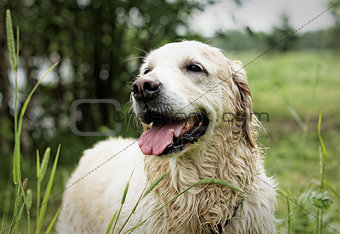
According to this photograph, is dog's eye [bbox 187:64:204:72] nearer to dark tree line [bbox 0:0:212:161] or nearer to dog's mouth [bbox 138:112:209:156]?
dog's mouth [bbox 138:112:209:156]

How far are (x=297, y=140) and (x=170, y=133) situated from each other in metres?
4.93

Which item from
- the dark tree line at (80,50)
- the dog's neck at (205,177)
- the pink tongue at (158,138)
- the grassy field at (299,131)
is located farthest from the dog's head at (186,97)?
the dark tree line at (80,50)

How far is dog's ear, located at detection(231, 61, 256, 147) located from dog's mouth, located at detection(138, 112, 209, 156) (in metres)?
0.34

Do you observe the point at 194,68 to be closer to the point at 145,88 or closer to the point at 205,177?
the point at 145,88

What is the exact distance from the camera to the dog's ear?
2373mm

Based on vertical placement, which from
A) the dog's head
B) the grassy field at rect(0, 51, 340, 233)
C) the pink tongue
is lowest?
the grassy field at rect(0, 51, 340, 233)

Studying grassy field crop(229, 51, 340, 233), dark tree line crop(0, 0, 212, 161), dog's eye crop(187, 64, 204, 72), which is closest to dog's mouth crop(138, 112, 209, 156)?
dog's eye crop(187, 64, 204, 72)

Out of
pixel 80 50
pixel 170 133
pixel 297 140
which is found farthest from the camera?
pixel 80 50

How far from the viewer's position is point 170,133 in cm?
210

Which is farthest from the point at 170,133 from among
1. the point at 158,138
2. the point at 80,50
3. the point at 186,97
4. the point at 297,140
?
the point at 80,50

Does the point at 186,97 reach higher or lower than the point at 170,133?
higher

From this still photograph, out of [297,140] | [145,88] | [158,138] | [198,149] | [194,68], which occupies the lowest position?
[297,140]

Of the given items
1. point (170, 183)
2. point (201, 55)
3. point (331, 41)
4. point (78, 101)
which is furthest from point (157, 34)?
point (331, 41)

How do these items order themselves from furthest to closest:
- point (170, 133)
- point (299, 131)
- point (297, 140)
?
1. point (299, 131)
2. point (297, 140)
3. point (170, 133)
